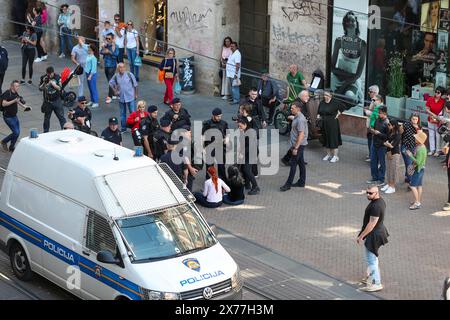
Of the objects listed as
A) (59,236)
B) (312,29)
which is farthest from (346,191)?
(59,236)

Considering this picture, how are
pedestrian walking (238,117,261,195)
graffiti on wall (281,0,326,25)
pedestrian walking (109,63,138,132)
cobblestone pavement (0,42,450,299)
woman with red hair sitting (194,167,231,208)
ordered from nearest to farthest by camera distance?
cobblestone pavement (0,42,450,299)
woman with red hair sitting (194,167,231,208)
pedestrian walking (238,117,261,195)
pedestrian walking (109,63,138,132)
graffiti on wall (281,0,326,25)

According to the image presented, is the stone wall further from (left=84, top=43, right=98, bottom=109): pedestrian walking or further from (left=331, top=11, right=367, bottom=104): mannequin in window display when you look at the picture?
(left=84, top=43, right=98, bottom=109): pedestrian walking

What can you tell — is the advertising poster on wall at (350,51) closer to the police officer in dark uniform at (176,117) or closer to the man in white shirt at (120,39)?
the police officer in dark uniform at (176,117)

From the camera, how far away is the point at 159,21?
27.6 metres

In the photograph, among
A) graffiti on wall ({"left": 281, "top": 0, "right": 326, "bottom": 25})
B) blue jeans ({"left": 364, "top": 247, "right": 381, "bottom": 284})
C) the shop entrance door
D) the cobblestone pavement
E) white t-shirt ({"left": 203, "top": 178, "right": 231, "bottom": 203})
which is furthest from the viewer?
the shop entrance door

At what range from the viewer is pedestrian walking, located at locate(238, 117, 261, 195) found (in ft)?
60.6

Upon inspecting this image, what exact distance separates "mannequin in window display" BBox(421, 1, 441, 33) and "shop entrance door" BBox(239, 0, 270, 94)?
5006mm

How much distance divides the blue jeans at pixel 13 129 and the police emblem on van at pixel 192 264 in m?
9.34

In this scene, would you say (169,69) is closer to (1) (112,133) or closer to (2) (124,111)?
(2) (124,111)

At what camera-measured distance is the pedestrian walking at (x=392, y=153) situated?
18141mm

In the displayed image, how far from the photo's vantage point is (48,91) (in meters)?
21.2

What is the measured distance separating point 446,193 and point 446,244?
2.41 meters

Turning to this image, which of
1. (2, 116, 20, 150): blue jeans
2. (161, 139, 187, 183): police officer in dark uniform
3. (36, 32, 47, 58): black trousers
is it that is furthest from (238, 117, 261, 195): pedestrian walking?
(36, 32, 47, 58): black trousers
